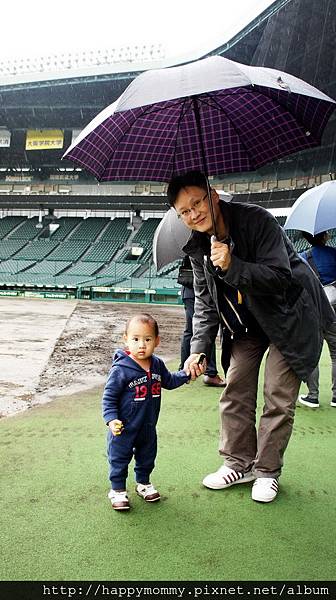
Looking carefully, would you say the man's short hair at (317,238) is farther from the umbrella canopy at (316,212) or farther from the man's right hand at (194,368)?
the man's right hand at (194,368)

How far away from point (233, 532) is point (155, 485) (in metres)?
0.66

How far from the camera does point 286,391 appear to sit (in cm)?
273

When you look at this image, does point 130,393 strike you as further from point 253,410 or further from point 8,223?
point 8,223

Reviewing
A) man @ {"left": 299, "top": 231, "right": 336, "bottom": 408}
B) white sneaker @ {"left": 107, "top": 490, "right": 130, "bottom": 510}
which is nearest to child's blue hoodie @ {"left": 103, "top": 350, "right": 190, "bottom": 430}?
white sneaker @ {"left": 107, "top": 490, "right": 130, "bottom": 510}

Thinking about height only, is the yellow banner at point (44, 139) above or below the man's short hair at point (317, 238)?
above

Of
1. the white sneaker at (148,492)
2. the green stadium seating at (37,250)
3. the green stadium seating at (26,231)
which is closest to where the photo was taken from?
the white sneaker at (148,492)

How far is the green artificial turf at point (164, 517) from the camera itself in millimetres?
2023

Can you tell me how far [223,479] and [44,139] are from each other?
122 ft

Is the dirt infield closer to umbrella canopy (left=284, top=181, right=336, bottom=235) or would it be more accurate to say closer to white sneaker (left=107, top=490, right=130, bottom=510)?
white sneaker (left=107, top=490, right=130, bottom=510)

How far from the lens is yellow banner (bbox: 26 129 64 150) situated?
36250mm

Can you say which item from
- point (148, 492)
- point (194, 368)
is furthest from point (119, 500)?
point (194, 368)

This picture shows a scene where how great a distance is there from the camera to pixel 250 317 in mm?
2701

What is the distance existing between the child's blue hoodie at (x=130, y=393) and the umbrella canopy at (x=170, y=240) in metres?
3.09

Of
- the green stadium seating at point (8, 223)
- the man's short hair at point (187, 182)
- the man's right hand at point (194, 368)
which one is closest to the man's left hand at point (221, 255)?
the man's short hair at point (187, 182)
